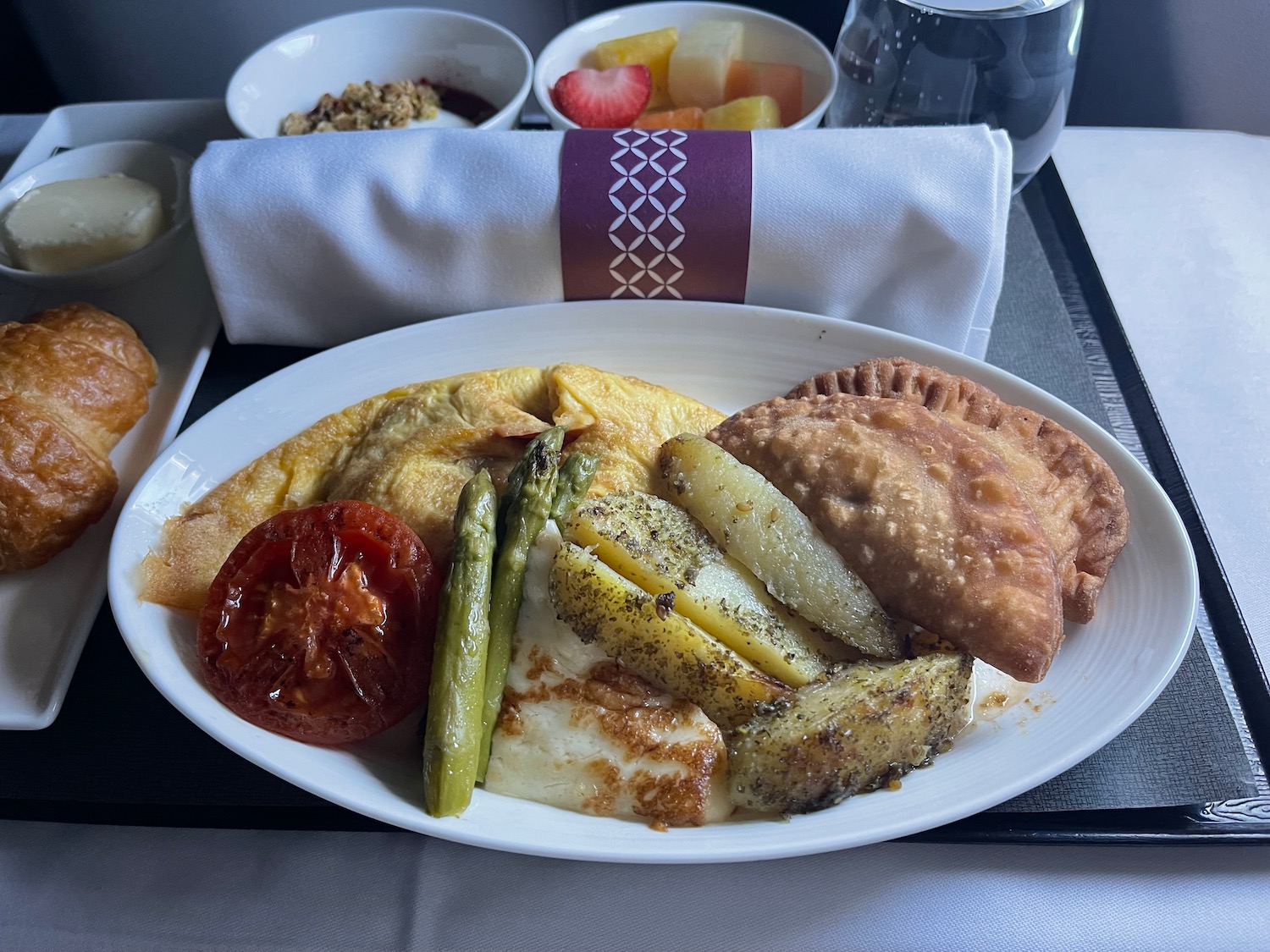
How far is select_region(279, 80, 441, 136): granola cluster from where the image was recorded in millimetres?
3717

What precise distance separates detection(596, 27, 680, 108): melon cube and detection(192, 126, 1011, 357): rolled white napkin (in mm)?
929

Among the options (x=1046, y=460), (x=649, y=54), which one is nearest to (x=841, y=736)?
(x=1046, y=460)

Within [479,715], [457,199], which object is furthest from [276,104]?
[479,715]

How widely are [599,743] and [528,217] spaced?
5.74ft

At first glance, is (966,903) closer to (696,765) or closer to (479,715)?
(696,765)

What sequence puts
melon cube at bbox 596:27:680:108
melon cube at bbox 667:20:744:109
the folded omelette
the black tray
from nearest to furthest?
the black tray → the folded omelette → melon cube at bbox 667:20:744:109 → melon cube at bbox 596:27:680:108

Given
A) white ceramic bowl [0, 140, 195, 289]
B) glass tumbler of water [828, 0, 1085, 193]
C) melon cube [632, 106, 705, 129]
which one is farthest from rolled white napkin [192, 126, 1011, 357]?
melon cube [632, 106, 705, 129]

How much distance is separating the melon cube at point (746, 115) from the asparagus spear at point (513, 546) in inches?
65.5

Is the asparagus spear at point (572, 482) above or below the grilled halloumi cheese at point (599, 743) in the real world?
above

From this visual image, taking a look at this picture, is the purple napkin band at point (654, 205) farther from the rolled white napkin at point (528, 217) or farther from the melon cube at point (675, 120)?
the melon cube at point (675, 120)

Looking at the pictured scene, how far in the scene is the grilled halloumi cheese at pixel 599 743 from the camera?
2146mm

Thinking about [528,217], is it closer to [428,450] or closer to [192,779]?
[428,450]

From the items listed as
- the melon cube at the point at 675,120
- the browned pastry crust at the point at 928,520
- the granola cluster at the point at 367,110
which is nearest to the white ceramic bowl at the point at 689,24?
the melon cube at the point at 675,120

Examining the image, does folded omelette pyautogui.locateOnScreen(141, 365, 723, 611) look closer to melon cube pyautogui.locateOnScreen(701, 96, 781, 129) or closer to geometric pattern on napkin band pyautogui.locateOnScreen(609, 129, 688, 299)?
geometric pattern on napkin band pyautogui.locateOnScreen(609, 129, 688, 299)
